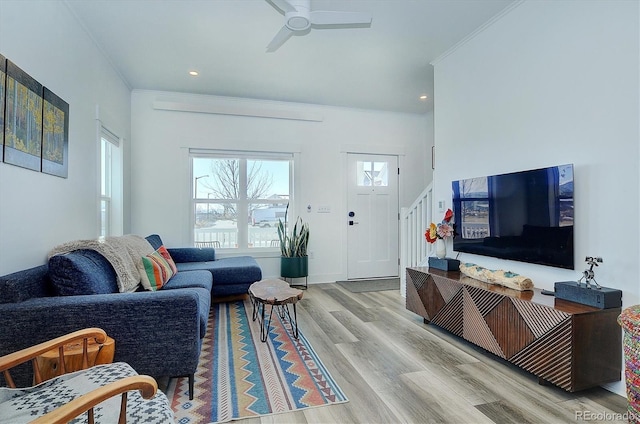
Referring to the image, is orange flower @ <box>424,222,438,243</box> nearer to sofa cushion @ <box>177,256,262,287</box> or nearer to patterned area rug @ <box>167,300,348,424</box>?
patterned area rug @ <box>167,300,348,424</box>

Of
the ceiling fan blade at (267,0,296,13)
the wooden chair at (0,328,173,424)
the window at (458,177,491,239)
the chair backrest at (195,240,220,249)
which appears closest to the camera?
the wooden chair at (0,328,173,424)

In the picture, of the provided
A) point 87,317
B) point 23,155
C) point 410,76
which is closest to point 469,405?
point 87,317

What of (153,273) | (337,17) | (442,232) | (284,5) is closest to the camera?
(284,5)

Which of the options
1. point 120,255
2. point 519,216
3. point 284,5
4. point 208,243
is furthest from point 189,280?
point 519,216

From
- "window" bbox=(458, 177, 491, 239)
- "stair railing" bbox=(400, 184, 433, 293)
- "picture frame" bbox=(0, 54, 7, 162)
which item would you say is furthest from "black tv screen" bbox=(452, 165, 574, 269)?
"picture frame" bbox=(0, 54, 7, 162)

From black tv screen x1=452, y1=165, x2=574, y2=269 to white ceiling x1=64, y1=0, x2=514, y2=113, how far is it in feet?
4.70

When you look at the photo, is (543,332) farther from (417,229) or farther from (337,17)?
(337,17)

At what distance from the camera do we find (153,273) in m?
2.76

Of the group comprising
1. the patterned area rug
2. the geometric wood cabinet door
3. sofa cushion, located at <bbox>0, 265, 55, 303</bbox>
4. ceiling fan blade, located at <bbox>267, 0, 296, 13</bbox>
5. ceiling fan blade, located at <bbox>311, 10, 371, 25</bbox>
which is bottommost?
the patterned area rug

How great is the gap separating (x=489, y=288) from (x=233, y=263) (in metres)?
2.75

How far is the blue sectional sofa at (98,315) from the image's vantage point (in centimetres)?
166

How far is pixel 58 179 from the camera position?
2.46 m

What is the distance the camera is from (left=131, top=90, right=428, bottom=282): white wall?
14.5 ft

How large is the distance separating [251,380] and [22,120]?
7.03ft
